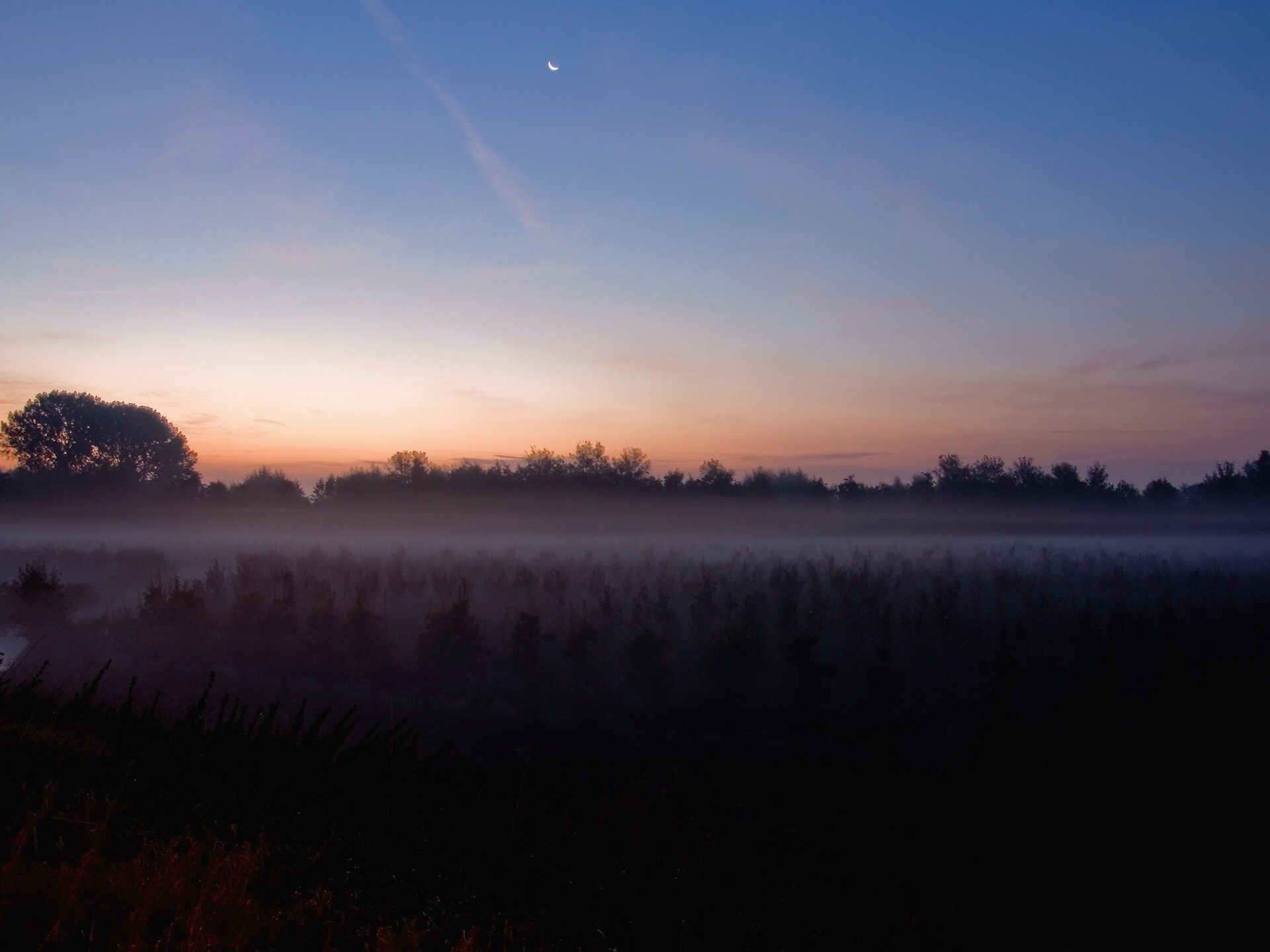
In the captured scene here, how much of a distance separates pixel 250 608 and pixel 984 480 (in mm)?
52155

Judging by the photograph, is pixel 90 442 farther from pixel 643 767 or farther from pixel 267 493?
pixel 643 767

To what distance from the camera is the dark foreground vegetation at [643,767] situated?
19.1ft

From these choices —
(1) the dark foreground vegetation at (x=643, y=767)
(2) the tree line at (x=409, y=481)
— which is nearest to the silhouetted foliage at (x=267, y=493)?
(2) the tree line at (x=409, y=481)

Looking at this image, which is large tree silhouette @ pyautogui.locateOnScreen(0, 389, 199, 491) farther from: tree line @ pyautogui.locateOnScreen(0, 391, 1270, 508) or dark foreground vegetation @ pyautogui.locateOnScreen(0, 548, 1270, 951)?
dark foreground vegetation @ pyautogui.locateOnScreen(0, 548, 1270, 951)

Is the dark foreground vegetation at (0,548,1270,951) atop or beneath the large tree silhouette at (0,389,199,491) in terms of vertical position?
beneath

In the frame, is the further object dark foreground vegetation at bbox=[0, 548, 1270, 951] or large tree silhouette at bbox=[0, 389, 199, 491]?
large tree silhouette at bbox=[0, 389, 199, 491]

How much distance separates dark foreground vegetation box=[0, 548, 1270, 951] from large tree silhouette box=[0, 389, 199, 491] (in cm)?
2484

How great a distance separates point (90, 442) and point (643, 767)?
1771 inches

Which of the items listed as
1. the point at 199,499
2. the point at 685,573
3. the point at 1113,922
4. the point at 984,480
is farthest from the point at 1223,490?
the point at 199,499

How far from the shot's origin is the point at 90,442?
46.6 meters

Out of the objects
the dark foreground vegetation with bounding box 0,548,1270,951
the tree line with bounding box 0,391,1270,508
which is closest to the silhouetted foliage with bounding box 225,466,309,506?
the tree line with bounding box 0,391,1270,508

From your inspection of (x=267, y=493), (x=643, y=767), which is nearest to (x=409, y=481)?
(x=267, y=493)

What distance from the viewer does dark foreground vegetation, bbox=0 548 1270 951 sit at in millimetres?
5820

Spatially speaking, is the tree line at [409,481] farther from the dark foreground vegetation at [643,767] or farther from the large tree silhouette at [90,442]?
the dark foreground vegetation at [643,767]
